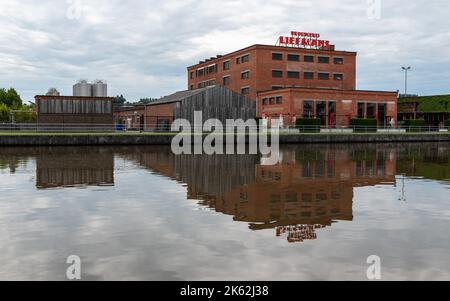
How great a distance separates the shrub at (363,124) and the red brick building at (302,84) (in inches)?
123

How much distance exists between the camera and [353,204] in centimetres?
1466

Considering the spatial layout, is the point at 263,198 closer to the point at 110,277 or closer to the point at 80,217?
the point at 80,217

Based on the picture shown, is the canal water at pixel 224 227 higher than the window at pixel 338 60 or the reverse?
the reverse

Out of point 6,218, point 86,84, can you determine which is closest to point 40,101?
point 86,84

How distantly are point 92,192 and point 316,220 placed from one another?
29.4ft

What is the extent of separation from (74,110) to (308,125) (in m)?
32.4

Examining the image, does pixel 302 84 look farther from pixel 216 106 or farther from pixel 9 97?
pixel 9 97

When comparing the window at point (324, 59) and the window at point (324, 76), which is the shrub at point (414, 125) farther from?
the window at point (324, 59)

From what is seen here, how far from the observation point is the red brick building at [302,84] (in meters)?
71.4

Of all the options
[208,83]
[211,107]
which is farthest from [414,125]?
[208,83]

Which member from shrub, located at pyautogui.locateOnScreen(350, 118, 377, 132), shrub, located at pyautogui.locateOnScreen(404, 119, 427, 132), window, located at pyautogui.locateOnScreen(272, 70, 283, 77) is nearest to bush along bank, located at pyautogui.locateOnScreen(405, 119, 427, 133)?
shrub, located at pyautogui.locateOnScreen(404, 119, 427, 132)

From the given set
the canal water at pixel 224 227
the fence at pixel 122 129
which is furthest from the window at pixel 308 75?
the canal water at pixel 224 227

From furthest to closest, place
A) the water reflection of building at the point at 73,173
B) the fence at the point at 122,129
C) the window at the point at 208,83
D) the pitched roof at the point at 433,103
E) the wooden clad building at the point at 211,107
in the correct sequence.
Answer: the window at the point at 208,83
the pitched roof at the point at 433,103
the wooden clad building at the point at 211,107
the fence at the point at 122,129
the water reflection of building at the point at 73,173
